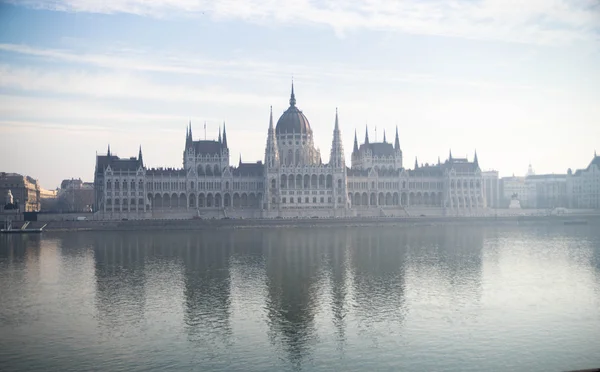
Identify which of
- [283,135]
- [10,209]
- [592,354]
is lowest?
[592,354]

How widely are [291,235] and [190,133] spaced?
60.4 m

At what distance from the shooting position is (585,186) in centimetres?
18775

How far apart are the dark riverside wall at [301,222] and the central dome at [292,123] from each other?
36.4 m

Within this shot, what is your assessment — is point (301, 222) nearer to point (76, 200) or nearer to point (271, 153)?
point (271, 153)

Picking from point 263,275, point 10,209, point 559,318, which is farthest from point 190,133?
point 559,318

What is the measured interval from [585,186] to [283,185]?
97.3 m

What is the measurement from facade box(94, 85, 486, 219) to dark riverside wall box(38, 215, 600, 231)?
40.5 feet

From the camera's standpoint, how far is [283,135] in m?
160

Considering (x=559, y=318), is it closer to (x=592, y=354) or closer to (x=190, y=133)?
(x=592, y=354)

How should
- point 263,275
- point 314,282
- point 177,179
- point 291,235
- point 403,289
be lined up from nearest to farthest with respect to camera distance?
point 403,289 < point 314,282 < point 263,275 < point 291,235 < point 177,179

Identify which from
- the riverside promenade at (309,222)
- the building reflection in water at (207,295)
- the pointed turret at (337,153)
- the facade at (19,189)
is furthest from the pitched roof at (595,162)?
the facade at (19,189)

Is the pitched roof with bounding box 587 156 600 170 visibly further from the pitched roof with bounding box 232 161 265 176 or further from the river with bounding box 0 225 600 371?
the river with bounding box 0 225 600 371

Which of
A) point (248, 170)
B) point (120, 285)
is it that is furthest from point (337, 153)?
point (120, 285)

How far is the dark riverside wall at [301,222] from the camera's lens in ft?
390
